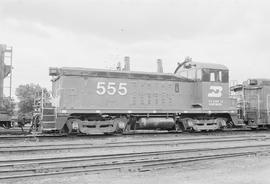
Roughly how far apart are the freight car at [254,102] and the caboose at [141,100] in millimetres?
2160

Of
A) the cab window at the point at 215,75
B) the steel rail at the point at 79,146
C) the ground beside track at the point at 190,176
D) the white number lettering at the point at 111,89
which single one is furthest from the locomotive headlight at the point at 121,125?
the ground beside track at the point at 190,176

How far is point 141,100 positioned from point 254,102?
26.7ft

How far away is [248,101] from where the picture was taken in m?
20.9

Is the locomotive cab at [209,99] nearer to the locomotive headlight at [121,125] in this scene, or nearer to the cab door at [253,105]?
the cab door at [253,105]

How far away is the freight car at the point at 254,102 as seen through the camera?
65.5 feet

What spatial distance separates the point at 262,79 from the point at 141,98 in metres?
9.04

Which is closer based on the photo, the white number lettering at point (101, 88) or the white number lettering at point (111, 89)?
the white number lettering at point (101, 88)

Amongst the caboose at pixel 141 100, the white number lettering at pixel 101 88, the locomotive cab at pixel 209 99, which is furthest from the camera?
the locomotive cab at pixel 209 99

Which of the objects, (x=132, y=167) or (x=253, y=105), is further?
(x=253, y=105)

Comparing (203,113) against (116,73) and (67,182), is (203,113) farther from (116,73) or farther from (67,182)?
(67,182)

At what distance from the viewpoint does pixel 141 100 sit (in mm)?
16781

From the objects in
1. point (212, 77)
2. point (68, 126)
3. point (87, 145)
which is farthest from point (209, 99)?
point (87, 145)

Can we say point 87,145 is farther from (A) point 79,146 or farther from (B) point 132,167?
(B) point 132,167

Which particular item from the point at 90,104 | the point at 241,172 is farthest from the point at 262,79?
the point at 241,172
